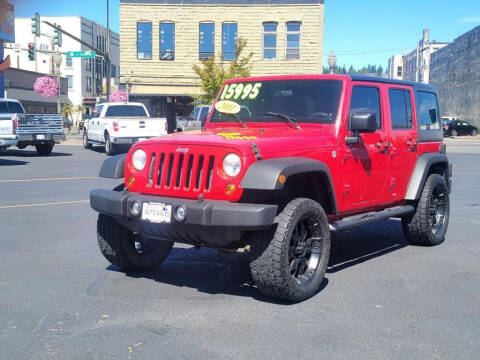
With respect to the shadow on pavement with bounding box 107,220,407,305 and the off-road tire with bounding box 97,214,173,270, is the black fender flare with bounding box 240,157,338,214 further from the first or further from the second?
the off-road tire with bounding box 97,214,173,270

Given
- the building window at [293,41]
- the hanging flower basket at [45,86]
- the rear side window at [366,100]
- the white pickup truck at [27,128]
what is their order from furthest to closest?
1. the hanging flower basket at [45,86]
2. the building window at [293,41]
3. the white pickup truck at [27,128]
4. the rear side window at [366,100]

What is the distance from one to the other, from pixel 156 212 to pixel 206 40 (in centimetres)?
3423

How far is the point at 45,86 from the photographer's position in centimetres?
6253

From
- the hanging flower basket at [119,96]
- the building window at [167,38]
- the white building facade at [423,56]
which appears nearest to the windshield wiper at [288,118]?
the building window at [167,38]

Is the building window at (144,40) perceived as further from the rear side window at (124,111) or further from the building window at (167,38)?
the rear side window at (124,111)

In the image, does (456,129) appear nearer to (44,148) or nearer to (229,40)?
(229,40)

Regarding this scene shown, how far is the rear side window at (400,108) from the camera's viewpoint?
21.3 ft

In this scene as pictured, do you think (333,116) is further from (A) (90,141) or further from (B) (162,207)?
(A) (90,141)

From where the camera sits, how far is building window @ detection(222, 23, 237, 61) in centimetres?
3747

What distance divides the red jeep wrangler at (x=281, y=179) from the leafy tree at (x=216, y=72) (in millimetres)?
26532

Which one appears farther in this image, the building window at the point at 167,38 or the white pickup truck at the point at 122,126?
the building window at the point at 167,38

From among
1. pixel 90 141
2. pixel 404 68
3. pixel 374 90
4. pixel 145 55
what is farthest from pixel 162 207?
pixel 404 68

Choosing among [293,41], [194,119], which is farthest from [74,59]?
[194,119]

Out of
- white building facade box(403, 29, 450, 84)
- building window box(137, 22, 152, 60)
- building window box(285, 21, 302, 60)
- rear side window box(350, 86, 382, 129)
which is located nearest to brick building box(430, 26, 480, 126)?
white building facade box(403, 29, 450, 84)
